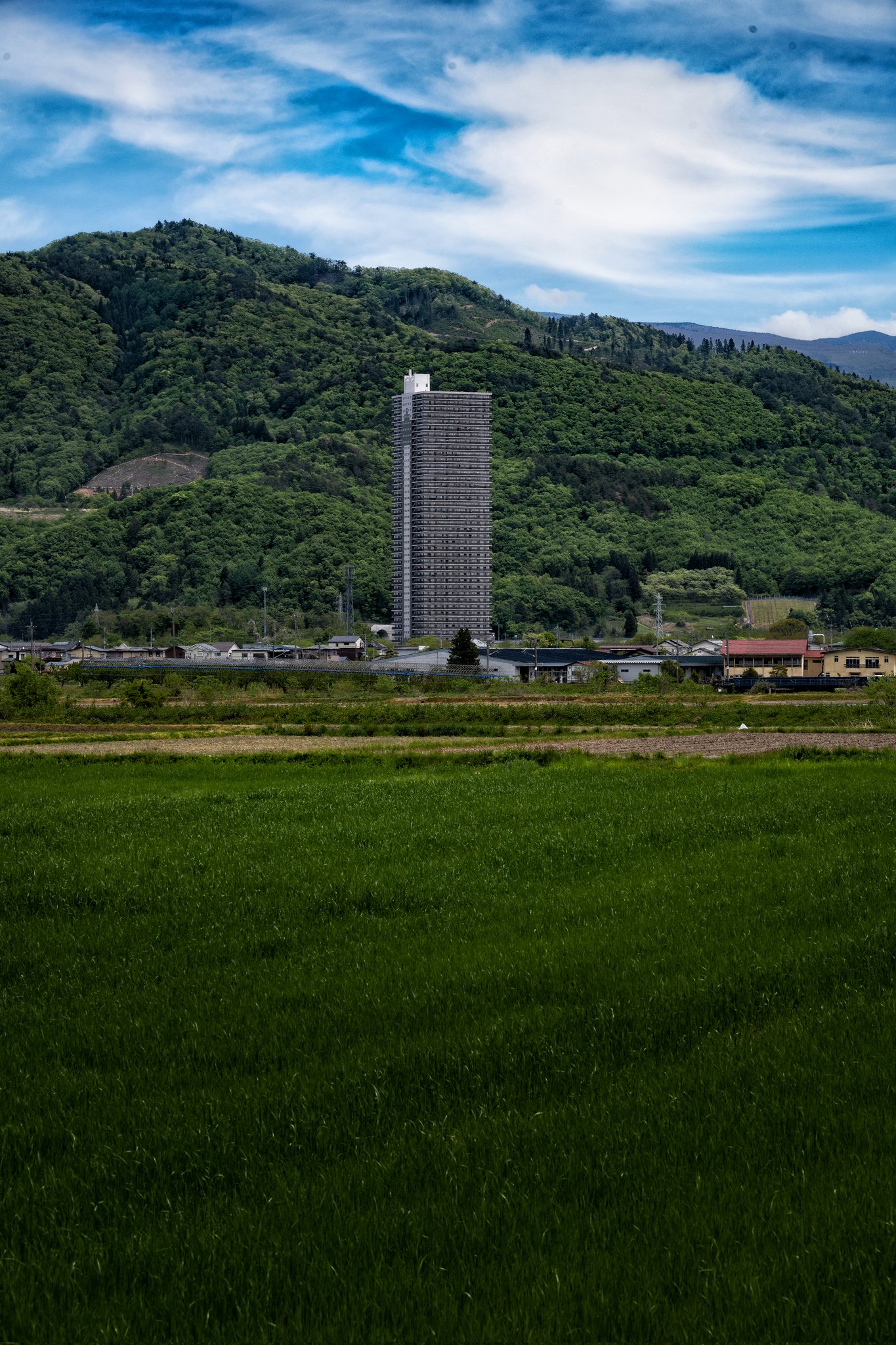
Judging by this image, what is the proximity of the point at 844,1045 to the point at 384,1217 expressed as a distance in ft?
11.3

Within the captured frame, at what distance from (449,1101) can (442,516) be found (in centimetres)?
17452

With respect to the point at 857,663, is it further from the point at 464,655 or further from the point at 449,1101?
the point at 449,1101

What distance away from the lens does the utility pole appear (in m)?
161

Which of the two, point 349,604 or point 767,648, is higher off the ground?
point 349,604

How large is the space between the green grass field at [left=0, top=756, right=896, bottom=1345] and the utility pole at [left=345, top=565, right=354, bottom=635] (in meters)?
137

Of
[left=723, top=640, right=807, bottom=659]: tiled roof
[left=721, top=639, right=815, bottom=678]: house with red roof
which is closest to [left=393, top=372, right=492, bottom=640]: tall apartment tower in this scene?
[left=723, top=640, right=807, bottom=659]: tiled roof

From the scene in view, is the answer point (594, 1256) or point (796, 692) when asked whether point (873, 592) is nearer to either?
point (796, 692)

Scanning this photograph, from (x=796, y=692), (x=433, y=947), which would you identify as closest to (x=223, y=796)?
(x=433, y=947)

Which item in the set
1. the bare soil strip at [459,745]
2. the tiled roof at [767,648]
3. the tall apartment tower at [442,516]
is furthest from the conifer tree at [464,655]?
the bare soil strip at [459,745]

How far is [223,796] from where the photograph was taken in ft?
77.2

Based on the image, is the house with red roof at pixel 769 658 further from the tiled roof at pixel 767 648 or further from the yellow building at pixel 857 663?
the yellow building at pixel 857 663

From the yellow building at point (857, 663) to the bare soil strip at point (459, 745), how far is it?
177 ft

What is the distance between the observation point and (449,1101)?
261 inches

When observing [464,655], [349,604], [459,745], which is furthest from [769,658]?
[349,604]
